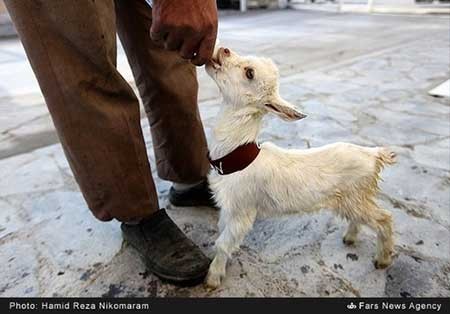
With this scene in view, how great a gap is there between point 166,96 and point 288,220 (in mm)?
537

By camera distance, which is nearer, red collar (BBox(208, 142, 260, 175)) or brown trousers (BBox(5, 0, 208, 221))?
brown trousers (BBox(5, 0, 208, 221))

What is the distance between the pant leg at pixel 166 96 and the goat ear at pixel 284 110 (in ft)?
1.25

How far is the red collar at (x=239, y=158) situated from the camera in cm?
89

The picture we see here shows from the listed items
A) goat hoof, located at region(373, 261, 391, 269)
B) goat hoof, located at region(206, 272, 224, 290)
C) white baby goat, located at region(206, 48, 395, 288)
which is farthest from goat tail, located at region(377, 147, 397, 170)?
goat hoof, located at region(206, 272, 224, 290)

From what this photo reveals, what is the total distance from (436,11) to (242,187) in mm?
6083

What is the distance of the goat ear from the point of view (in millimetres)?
797

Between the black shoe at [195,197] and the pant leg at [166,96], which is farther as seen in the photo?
the black shoe at [195,197]

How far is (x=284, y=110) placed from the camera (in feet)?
2.65

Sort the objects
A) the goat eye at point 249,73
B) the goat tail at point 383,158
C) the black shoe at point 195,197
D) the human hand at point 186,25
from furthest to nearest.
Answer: the black shoe at point 195,197 < the goat tail at point 383,158 < the goat eye at point 249,73 < the human hand at point 186,25

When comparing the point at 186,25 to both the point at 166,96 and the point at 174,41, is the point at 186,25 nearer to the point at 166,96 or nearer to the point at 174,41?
the point at 174,41

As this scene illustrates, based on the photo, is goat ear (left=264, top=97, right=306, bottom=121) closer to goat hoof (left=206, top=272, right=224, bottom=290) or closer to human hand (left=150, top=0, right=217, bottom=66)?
human hand (left=150, top=0, right=217, bottom=66)

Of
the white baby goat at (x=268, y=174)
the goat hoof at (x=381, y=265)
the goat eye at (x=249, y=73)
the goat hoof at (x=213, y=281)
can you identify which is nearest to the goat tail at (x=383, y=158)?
the white baby goat at (x=268, y=174)

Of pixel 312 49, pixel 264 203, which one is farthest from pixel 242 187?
pixel 312 49
